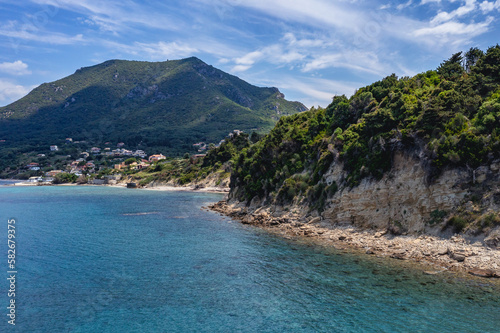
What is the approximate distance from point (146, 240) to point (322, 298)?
27.7 m

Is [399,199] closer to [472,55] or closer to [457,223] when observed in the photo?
[457,223]

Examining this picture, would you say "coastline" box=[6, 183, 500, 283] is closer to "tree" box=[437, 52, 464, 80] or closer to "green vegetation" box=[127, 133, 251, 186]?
"tree" box=[437, 52, 464, 80]

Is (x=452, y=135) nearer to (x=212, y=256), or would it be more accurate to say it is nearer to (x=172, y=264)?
(x=212, y=256)

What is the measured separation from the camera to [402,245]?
3512 cm

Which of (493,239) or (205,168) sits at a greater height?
(205,168)

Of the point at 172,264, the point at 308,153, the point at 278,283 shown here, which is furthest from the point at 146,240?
the point at 308,153

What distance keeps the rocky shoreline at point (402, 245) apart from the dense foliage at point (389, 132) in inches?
194

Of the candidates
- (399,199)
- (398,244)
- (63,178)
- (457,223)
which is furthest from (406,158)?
(63,178)

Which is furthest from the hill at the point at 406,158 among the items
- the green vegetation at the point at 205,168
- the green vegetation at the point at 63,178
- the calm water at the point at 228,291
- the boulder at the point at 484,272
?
the green vegetation at the point at 63,178

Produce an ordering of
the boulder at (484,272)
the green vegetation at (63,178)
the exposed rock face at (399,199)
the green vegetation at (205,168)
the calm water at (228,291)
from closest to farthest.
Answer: the calm water at (228,291) → the boulder at (484,272) → the exposed rock face at (399,199) → the green vegetation at (205,168) → the green vegetation at (63,178)

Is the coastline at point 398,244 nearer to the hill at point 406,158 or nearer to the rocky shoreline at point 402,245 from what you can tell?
the rocky shoreline at point 402,245

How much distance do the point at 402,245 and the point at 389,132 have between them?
52.4 feet

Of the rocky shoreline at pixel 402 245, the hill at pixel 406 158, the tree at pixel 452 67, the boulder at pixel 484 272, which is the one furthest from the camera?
the tree at pixel 452 67

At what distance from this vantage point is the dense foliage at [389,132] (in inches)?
1434
